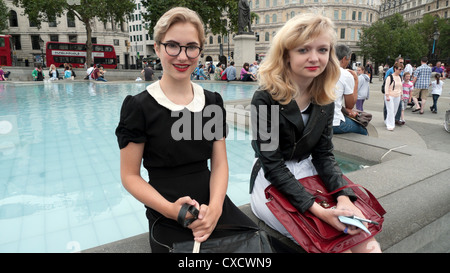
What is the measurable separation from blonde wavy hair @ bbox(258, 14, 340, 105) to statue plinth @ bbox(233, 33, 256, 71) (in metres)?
19.8

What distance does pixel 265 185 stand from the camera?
6.73 ft

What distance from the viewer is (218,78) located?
22.3 m

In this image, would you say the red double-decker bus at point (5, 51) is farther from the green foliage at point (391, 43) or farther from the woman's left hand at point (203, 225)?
the green foliage at point (391, 43)

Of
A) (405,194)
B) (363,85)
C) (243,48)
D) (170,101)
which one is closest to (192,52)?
(170,101)

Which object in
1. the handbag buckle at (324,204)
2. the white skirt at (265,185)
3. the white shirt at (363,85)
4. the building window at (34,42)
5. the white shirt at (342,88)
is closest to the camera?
the handbag buckle at (324,204)

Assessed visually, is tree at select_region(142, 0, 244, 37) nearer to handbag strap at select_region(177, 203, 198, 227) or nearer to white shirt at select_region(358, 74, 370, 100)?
white shirt at select_region(358, 74, 370, 100)

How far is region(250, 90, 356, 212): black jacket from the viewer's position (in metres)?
1.84

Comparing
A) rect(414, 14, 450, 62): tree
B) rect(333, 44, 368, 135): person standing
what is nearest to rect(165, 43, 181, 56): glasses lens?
rect(333, 44, 368, 135): person standing

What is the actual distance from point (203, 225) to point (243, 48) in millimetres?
21072

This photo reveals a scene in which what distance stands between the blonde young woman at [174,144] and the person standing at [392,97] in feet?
21.3

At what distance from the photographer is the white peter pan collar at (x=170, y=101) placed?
1.60 meters

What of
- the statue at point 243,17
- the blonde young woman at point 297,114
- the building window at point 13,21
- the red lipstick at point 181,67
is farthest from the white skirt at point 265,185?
the building window at point 13,21
